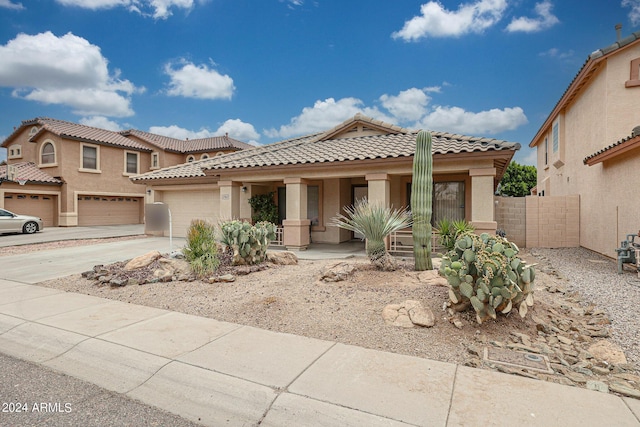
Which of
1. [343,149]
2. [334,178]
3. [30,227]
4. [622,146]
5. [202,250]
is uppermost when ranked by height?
[343,149]

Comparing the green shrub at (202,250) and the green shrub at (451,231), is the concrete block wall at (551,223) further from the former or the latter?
the green shrub at (202,250)

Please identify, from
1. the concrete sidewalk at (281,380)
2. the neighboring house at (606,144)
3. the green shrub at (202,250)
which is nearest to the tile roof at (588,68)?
the neighboring house at (606,144)

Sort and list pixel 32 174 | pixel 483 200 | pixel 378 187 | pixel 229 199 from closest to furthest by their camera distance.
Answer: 1. pixel 483 200
2. pixel 378 187
3. pixel 229 199
4. pixel 32 174

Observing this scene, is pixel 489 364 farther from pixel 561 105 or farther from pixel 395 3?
pixel 395 3

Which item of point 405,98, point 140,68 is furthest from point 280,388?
point 405,98

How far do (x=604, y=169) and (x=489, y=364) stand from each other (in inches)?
404

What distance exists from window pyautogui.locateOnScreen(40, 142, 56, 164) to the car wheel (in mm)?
7038

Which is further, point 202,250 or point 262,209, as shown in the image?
point 262,209

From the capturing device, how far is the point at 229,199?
576 inches

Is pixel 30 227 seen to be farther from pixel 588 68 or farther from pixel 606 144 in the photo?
pixel 588 68

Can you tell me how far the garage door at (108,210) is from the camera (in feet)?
84.3

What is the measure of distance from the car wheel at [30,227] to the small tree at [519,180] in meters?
37.5

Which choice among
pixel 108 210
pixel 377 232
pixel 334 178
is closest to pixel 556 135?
pixel 334 178

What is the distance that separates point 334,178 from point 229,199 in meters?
4.35
